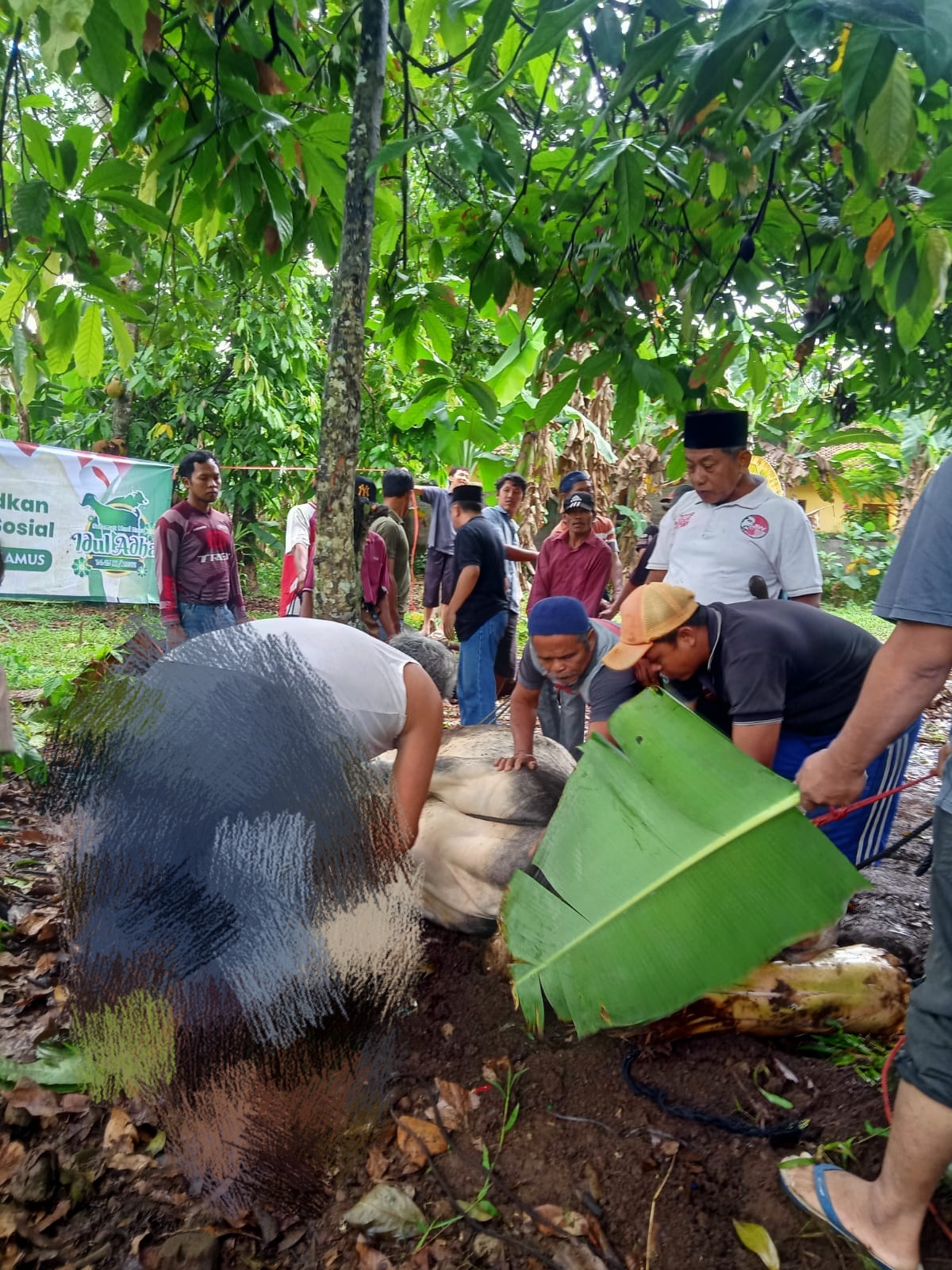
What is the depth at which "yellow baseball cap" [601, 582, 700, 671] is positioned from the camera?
6.98 feet

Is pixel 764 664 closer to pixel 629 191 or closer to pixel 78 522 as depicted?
pixel 629 191

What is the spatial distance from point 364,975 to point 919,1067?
0.92 metres

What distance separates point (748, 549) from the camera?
2.84m

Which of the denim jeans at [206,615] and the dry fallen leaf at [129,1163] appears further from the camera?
the denim jeans at [206,615]

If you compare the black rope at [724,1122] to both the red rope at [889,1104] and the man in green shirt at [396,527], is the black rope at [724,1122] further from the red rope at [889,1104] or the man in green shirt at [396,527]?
the man in green shirt at [396,527]

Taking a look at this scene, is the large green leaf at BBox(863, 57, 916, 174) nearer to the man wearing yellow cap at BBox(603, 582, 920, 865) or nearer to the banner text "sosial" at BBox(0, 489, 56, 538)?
the man wearing yellow cap at BBox(603, 582, 920, 865)

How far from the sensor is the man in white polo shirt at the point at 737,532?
279 cm

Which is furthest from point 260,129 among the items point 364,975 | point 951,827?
point 951,827

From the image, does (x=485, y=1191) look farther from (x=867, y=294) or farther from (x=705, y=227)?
(x=705, y=227)

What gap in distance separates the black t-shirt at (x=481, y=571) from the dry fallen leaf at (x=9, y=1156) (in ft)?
11.4

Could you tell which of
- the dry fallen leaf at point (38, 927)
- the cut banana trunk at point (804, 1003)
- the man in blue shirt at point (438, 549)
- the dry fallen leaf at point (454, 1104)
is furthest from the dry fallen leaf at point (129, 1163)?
the man in blue shirt at point (438, 549)

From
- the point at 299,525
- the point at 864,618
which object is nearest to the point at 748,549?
the point at 299,525

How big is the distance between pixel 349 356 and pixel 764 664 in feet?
4.48

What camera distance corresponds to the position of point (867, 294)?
2.16m
